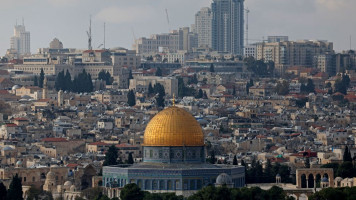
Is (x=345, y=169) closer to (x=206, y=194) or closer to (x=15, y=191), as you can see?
(x=15, y=191)

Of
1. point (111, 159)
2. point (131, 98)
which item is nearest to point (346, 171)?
point (111, 159)

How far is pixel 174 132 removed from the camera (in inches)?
3076

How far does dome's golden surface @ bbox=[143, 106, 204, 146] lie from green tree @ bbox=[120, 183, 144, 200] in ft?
15.4

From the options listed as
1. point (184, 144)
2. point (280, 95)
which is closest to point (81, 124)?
point (280, 95)

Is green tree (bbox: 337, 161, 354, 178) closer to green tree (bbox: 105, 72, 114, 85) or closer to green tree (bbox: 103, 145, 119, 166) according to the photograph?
green tree (bbox: 103, 145, 119, 166)

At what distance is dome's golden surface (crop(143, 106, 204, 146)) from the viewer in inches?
3073

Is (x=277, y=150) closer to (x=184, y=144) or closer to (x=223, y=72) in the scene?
(x=184, y=144)

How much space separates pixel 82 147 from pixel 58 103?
2890 cm

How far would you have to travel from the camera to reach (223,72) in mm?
177625

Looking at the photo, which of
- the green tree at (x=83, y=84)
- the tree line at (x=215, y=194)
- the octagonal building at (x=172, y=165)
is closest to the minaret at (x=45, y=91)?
the green tree at (x=83, y=84)

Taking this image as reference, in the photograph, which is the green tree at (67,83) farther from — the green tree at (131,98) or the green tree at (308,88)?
the green tree at (308,88)

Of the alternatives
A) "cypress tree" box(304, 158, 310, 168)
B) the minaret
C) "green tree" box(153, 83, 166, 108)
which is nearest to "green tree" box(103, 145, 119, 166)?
"cypress tree" box(304, 158, 310, 168)

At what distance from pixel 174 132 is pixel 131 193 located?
590 centimetres

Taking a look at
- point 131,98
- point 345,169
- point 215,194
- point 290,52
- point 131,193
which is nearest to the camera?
point 215,194
